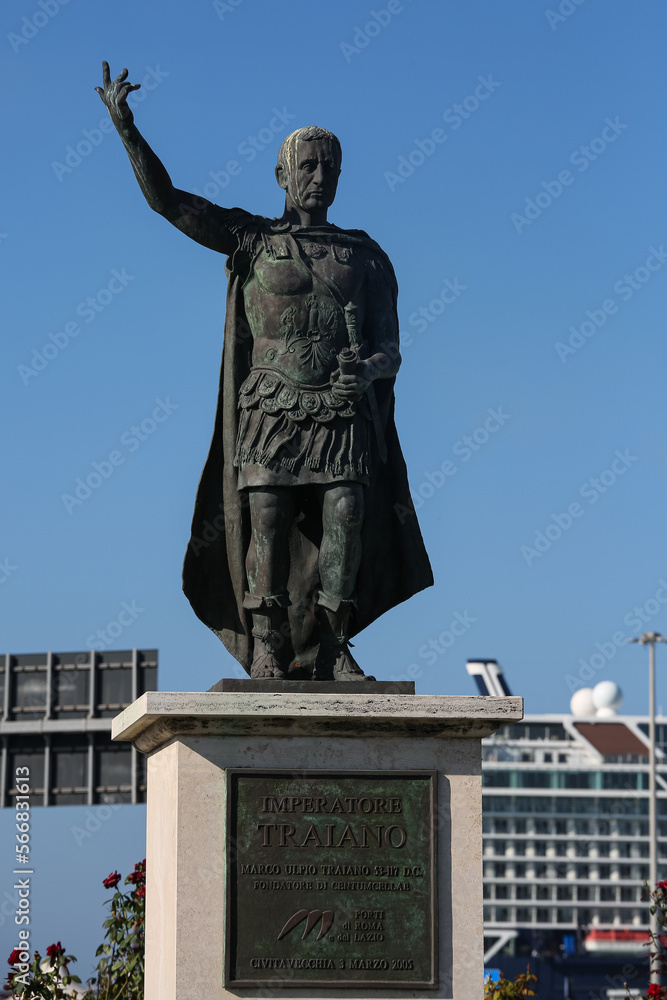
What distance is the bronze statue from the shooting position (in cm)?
730

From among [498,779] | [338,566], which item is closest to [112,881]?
[338,566]

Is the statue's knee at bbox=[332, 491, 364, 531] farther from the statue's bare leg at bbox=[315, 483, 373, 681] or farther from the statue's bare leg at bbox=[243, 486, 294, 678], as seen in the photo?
the statue's bare leg at bbox=[243, 486, 294, 678]

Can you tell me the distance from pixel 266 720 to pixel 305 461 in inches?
52.0

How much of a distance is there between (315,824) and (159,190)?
3.13 m

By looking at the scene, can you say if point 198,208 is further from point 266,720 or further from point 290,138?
point 266,720

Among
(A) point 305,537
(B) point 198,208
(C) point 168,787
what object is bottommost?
(C) point 168,787

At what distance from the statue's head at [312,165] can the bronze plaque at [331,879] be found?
2.95m

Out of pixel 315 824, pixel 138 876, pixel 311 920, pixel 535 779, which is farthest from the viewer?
pixel 535 779

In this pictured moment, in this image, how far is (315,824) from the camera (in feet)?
22.1

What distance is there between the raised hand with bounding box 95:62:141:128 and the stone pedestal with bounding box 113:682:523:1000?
2.75m

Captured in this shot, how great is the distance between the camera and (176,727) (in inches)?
265

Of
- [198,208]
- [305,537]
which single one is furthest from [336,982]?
[198,208]

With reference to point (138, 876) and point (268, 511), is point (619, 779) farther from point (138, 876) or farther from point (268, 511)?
point (268, 511)

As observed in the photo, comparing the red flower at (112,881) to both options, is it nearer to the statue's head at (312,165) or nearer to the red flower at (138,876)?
the red flower at (138,876)
